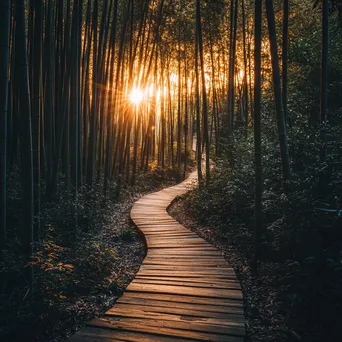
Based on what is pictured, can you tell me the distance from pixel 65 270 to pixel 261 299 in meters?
2.01

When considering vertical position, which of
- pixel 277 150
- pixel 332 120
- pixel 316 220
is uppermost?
pixel 332 120

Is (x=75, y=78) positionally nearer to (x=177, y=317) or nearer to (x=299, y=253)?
(x=177, y=317)

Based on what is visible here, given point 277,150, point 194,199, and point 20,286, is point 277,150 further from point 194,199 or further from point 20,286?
point 20,286

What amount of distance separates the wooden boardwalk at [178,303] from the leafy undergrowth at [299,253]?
196 millimetres

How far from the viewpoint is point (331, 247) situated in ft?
8.25

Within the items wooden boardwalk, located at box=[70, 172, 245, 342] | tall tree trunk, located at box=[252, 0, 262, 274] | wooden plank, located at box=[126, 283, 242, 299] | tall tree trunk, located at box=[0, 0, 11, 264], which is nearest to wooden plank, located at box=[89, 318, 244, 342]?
wooden boardwalk, located at box=[70, 172, 245, 342]

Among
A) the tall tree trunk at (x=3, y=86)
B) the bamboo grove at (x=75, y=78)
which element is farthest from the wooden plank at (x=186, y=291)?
the tall tree trunk at (x=3, y=86)

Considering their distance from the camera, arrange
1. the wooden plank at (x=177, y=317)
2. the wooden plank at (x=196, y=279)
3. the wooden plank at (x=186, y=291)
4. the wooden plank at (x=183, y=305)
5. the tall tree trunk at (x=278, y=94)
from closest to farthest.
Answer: the wooden plank at (x=177, y=317) → the wooden plank at (x=183, y=305) → the wooden plank at (x=186, y=291) → the wooden plank at (x=196, y=279) → the tall tree trunk at (x=278, y=94)

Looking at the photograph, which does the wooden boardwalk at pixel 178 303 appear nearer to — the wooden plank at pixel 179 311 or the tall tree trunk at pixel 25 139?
the wooden plank at pixel 179 311

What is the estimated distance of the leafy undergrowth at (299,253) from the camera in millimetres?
2342

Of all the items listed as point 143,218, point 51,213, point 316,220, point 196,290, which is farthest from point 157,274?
point 143,218

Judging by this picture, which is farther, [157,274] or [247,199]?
[247,199]

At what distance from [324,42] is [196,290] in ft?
12.3

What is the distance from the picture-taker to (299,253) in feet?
9.95
